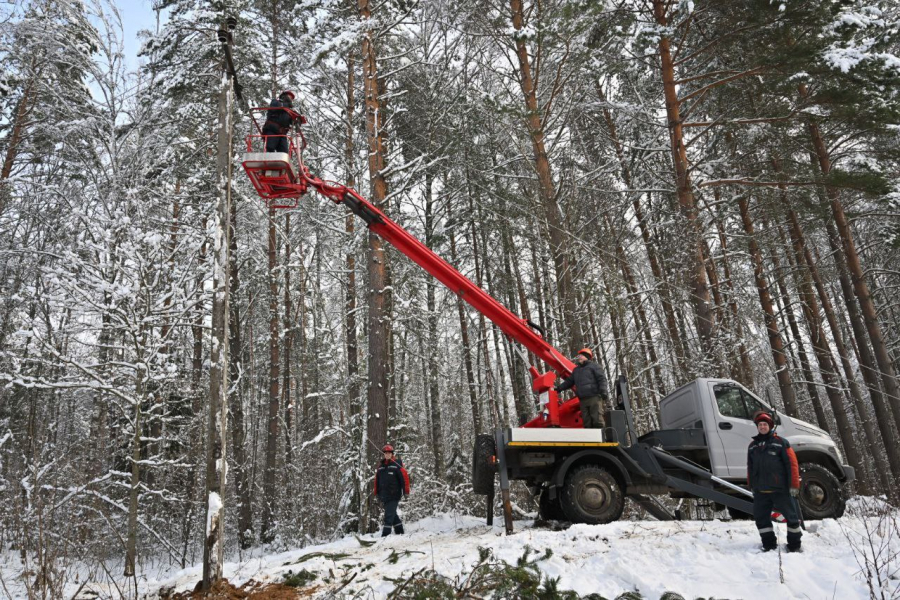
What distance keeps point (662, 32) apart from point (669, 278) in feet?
16.6

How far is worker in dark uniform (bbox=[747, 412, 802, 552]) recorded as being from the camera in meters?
5.77

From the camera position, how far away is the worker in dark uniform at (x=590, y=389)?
25.4ft

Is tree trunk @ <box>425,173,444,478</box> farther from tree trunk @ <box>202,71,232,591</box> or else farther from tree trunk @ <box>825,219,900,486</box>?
tree trunk @ <box>825,219,900,486</box>

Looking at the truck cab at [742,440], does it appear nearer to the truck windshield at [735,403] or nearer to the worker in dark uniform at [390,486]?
the truck windshield at [735,403]

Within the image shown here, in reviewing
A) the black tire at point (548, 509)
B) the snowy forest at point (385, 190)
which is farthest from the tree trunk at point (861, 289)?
the black tire at point (548, 509)

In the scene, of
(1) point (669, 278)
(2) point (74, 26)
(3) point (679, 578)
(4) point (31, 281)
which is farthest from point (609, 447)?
(4) point (31, 281)

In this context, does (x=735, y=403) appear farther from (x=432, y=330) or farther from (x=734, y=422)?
(x=432, y=330)

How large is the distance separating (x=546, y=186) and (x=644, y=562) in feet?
24.7

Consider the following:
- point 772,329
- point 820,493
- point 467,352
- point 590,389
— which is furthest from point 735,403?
point 467,352

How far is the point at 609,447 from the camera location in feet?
25.2

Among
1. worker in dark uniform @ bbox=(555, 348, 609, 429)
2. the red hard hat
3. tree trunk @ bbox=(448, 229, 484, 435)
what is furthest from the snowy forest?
the red hard hat

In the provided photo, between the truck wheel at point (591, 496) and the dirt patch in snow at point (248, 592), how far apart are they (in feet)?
11.4

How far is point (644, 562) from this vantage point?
18.5 ft

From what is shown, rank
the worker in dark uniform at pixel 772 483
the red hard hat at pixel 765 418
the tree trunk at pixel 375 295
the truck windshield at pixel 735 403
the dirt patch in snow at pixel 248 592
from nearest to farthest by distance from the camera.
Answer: the dirt patch in snow at pixel 248 592, the worker in dark uniform at pixel 772 483, the red hard hat at pixel 765 418, the truck windshield at pixel 735 403, the tree trunk at pixel 375 295
